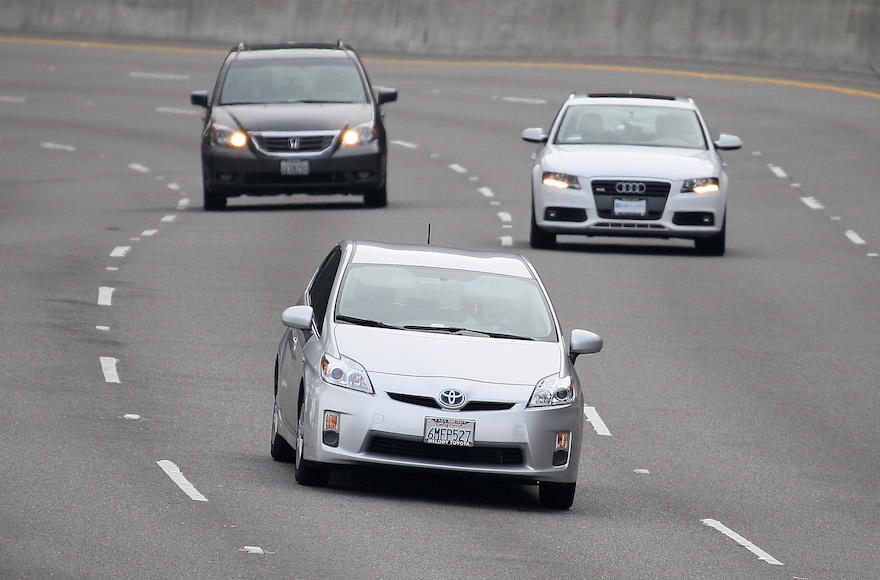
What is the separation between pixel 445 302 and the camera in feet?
42.7

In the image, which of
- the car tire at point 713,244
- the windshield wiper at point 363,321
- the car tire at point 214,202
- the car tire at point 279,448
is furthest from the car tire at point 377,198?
the windshield wiper at point 363,321

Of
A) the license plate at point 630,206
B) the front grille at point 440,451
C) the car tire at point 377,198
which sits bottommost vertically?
the car tire at point 377,198

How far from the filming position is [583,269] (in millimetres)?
23844

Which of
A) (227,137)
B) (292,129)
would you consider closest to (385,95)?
(292,129)

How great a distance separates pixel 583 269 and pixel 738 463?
940 cm

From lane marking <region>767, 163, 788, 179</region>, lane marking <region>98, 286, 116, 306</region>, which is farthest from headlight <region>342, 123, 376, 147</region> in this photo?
lane marking <region>767, 163, 788, 179</region>

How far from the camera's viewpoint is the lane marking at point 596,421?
15367mm

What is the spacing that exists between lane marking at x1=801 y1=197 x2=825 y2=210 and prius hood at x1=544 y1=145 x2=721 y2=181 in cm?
630

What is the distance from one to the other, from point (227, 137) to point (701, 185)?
6617 millimetres

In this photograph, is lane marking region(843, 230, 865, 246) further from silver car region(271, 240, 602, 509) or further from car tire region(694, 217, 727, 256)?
silver car region(271, 240, 602, 509)

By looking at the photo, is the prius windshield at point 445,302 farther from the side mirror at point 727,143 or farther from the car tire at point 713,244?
the side mirror at point 727,143

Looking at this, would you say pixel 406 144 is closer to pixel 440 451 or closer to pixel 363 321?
pixel 363 321

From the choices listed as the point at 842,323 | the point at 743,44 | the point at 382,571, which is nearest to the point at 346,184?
the point at 842,323

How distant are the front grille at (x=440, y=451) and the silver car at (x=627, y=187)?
1256 centimetres
